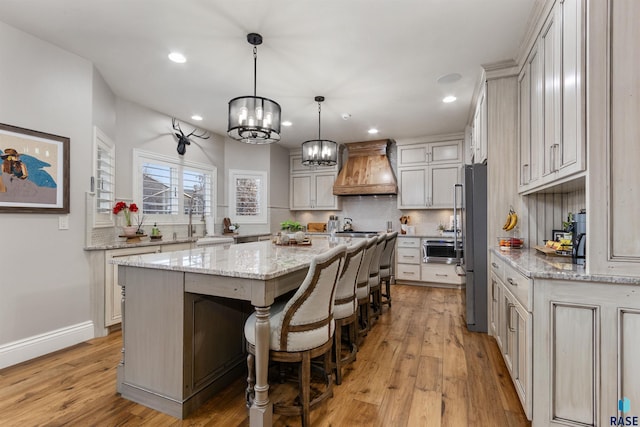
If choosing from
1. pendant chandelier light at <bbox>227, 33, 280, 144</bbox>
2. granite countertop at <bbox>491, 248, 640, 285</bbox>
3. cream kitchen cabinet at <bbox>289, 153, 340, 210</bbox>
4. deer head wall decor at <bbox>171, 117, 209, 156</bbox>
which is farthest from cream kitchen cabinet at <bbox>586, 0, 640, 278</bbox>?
cream kitchen cabinet at <bbox>289, 153, 340, 210</bbox>

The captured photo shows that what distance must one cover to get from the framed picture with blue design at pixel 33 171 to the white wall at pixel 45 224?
0.21 feet

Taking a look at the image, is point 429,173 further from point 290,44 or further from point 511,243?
point 290,44

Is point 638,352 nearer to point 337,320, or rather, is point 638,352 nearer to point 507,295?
point 507,295

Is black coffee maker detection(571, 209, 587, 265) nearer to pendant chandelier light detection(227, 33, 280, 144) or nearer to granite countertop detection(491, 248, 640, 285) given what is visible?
granite countertop detection(491, 248, 640, 285)

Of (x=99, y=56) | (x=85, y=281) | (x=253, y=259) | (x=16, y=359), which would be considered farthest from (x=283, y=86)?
(x=16, y=359)

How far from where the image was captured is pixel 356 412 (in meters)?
1.84

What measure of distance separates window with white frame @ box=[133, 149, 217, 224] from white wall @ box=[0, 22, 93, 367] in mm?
1093

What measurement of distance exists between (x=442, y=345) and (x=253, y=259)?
1.99m

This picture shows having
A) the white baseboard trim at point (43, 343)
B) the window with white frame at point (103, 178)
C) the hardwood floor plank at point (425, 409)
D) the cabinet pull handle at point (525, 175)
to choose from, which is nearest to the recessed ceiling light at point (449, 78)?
the cabinet pull handle at point (525, 175)

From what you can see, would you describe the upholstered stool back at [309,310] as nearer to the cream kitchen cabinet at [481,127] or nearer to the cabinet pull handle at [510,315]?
the cabinet pull handle at [510,315]

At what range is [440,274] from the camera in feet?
16.9

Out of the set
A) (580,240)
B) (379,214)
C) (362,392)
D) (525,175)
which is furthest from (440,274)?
(362,392)

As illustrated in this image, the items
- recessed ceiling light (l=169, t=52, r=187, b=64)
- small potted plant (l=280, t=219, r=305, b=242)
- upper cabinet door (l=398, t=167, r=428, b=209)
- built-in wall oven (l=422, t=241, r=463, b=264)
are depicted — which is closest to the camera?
recessed ceiling light (l=169, t=52, r=187, b=64)

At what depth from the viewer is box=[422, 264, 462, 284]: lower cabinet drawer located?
507 cm
